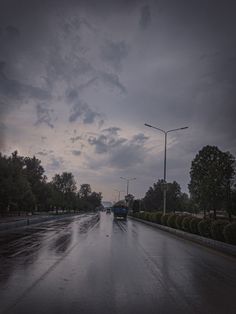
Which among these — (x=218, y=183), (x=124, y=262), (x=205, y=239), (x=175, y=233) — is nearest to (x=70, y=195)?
(x=218, y=183)

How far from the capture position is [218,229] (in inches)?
821

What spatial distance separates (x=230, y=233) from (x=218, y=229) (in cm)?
232

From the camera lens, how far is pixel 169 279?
10445mm

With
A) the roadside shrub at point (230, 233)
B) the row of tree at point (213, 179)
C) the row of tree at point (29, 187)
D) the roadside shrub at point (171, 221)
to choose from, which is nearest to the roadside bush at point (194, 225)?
the roadside shrub at point (171, 221)

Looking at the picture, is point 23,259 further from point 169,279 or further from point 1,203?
point 1,203

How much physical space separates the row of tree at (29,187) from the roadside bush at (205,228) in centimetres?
3361

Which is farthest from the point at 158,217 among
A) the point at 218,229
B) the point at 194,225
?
the point at 218,229

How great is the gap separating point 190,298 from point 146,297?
92 centimetres

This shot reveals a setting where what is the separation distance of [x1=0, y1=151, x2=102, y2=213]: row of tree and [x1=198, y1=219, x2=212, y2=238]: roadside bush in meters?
33.6

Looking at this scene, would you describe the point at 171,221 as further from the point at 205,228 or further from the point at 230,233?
the point at 230,233

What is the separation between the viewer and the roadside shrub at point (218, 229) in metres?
20.5

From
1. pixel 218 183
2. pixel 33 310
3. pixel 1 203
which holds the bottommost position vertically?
pixel 33 310

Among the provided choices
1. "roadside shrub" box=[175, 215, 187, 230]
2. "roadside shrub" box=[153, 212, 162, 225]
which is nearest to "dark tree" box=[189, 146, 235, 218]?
"roadside shrub" box=[153, 212, 162, 225]

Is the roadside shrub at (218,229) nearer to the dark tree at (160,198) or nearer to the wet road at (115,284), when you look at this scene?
the wet road at (115,284)
